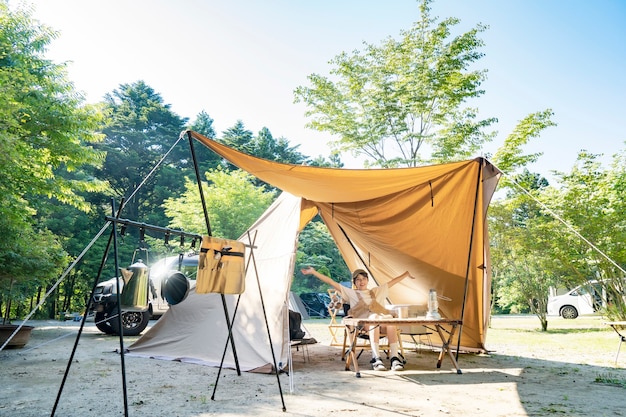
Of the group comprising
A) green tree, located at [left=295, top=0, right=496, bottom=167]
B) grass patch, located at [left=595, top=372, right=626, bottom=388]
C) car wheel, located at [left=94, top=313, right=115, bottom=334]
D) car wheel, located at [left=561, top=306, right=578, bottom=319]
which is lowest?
car wheel, located at [left=94, top=313, right=115, bottom=334]

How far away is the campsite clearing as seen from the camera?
8.82 ft

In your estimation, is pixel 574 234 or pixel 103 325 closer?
pixel 103 325

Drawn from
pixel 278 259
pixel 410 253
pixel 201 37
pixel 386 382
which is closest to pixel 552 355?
pixel 410 253

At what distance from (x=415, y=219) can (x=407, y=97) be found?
6.33 meters

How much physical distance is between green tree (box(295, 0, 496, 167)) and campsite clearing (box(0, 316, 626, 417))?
677 centimetres

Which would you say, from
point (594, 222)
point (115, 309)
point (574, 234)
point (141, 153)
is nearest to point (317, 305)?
point (574, 234)

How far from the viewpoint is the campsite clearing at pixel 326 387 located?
269 cm

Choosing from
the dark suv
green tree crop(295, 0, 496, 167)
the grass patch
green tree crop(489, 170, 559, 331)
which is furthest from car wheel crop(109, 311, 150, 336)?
the dark suv

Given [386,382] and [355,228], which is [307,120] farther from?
[386,382]

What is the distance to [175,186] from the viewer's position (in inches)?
843

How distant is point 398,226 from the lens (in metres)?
5.12

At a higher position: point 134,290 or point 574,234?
point 574,234

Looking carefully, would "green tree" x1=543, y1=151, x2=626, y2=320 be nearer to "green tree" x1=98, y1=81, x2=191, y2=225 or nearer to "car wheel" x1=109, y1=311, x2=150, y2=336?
"car wheel" x1=109, y1=311, x2=150, y2=336

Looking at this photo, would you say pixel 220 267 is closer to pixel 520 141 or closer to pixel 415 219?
pixel 415 219
